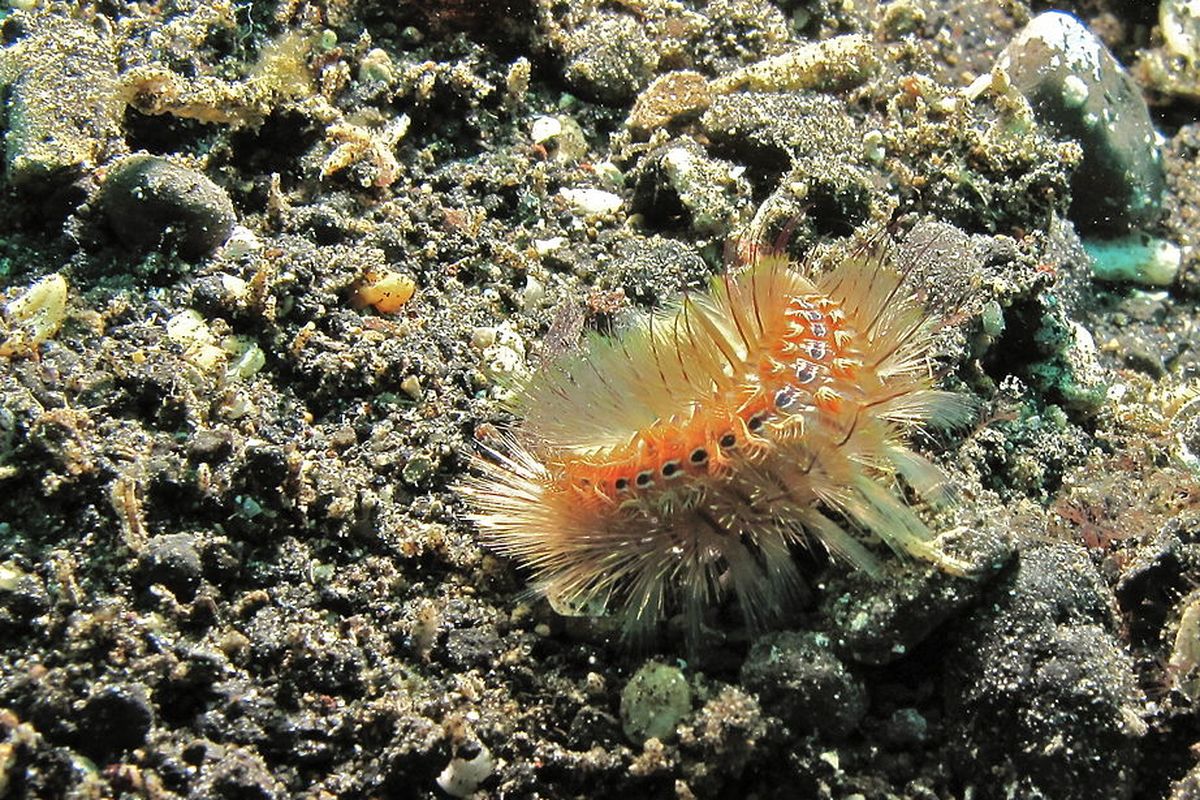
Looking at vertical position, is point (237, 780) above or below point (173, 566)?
below

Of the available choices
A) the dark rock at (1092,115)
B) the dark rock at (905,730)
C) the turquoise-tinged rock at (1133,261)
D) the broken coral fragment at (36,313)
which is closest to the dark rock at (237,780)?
the broken coral fragment at (36,313)

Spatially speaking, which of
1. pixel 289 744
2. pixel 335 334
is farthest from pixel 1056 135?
pixel 289 744

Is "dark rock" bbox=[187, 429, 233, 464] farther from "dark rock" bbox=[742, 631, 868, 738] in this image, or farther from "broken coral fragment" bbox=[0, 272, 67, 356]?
"dark rock" bbox=[742, 631, 868, 738]

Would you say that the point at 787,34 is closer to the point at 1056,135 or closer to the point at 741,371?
the point at 1056,135

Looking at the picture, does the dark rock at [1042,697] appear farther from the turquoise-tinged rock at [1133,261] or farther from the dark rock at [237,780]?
the turquoise-tinged rock at [1133,261]

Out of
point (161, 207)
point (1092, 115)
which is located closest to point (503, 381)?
point (161, 207)

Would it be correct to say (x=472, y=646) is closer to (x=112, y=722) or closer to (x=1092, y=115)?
(x=112, y=722)
